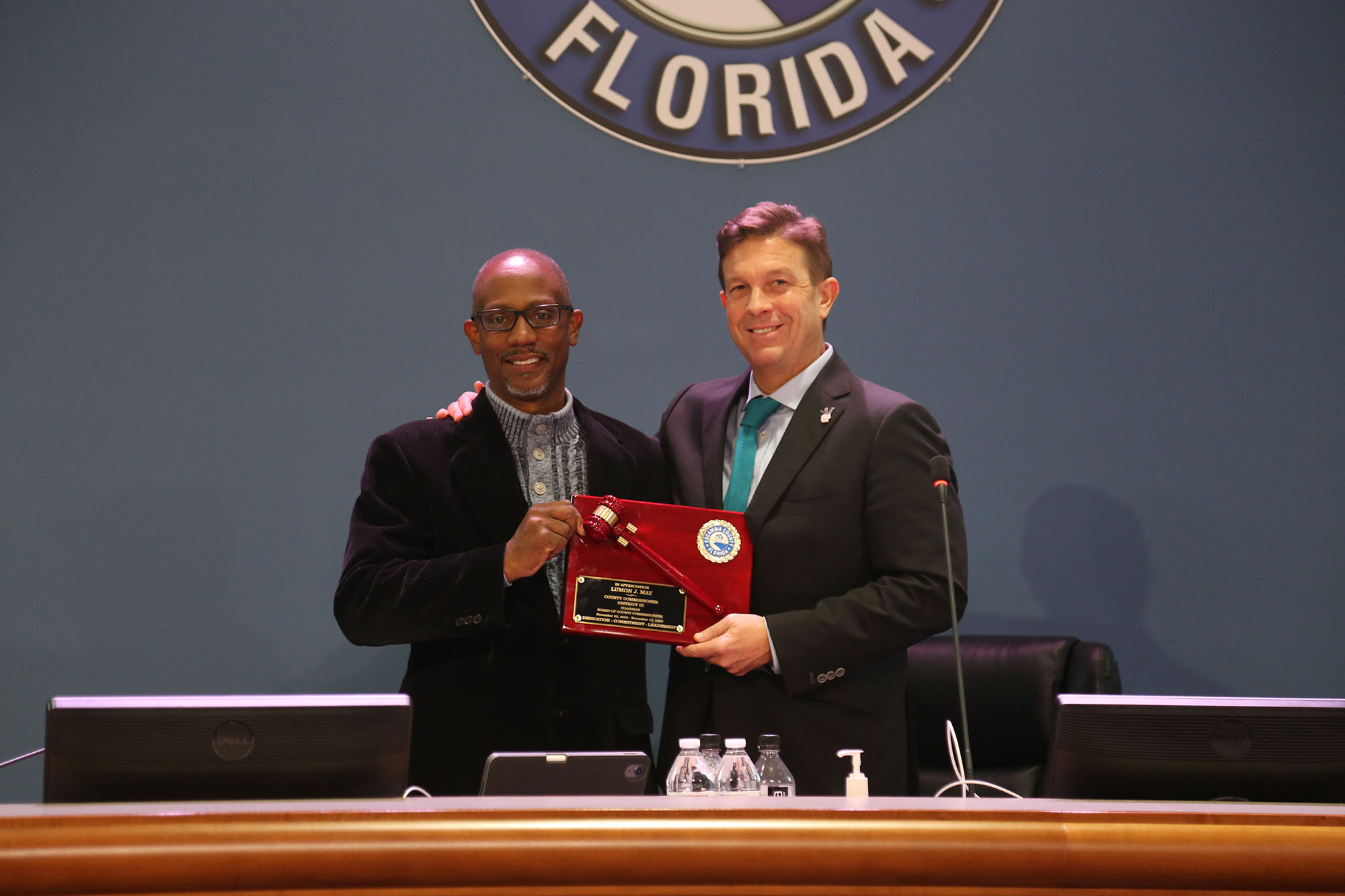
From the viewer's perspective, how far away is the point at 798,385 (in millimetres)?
2363

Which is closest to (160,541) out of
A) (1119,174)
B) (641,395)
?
(641,395)

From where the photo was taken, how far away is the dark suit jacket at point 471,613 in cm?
219

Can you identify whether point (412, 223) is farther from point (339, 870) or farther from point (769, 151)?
point (339, 870)

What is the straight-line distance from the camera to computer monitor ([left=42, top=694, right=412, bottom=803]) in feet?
4.65

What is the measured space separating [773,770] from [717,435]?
729mm

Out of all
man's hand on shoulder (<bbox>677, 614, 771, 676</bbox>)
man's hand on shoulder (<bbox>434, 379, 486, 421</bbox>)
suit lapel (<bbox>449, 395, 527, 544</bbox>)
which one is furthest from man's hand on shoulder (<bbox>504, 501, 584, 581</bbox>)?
man's hand on shoulder (<bbox>434, 379, 486, 421</bbox>)

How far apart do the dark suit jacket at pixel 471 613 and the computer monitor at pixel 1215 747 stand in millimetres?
1024

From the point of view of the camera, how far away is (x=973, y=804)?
4.09 ft

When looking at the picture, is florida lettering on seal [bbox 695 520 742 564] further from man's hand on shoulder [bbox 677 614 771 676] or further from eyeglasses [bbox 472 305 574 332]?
eyeglasses [bbox 472 305 574 332]

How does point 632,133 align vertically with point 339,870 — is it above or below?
above

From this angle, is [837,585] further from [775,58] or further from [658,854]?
[775,58]

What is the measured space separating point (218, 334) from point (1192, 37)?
2832mm

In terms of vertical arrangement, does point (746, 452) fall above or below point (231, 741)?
above

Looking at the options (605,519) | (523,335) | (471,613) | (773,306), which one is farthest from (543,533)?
(773,306)
